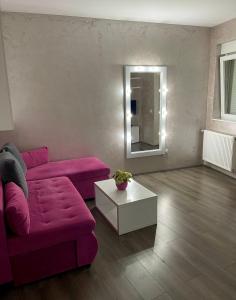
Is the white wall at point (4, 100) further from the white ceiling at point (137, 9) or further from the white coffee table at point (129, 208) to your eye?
the white coffee table at point (129, 208)

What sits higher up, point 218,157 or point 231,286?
point 218,157

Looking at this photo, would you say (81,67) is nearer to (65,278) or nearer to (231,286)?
(65,278)

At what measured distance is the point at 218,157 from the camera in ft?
13.7

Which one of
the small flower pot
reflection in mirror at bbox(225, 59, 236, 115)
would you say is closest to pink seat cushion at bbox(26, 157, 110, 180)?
the small flower pot

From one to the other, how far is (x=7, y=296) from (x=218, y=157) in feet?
11.9

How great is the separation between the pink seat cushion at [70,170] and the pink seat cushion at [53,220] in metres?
0.56

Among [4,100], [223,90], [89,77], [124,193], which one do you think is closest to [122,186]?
[124,193]

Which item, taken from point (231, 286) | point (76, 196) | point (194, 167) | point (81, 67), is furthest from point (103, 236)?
point (194, 167)

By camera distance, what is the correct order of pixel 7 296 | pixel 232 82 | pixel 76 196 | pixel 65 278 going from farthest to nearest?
pixel 232 82, pixel 76 196, pixel 65 278, pixel 7 296

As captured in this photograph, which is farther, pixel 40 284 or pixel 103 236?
pixel 103 236

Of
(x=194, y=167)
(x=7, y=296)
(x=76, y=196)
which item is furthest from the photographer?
(x=194, y=167)

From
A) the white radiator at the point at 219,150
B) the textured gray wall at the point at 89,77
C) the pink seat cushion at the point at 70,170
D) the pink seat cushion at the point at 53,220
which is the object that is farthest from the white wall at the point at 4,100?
the white radiator at the point at 219,150

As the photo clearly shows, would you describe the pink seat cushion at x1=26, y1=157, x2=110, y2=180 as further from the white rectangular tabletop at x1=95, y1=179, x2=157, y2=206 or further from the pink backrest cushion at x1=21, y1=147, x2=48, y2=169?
the white rectangular tabletop at x1=95, y1=179, x2=157, y2=206

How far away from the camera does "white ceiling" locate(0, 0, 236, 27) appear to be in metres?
2.91
